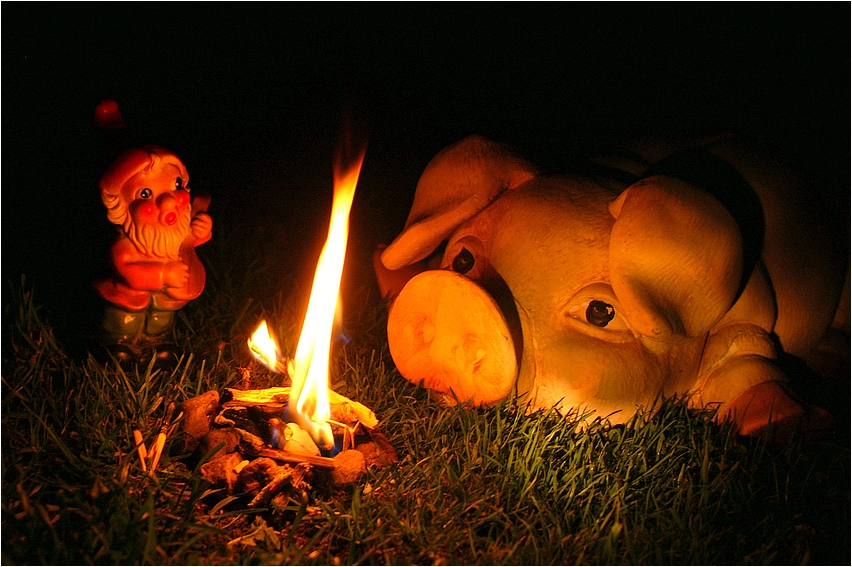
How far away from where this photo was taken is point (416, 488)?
7.64 feet

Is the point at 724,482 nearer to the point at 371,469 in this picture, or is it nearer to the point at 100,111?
the point at 371,469

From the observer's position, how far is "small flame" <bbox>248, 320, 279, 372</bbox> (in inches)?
109

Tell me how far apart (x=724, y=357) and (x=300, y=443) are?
163 centimetres

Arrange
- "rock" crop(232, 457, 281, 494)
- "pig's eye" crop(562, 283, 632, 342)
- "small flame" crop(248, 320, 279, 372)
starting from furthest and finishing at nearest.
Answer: "small flame" crop(248, 320, 279, 372) < "pig's eye" crop(562, 283, 632, 342) < "rock" crop(232, 457, 281, 494)

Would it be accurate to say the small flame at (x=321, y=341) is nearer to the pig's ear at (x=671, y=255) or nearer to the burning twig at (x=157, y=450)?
the burning twig at (x=157, y=450)

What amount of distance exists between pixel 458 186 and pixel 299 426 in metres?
1.17

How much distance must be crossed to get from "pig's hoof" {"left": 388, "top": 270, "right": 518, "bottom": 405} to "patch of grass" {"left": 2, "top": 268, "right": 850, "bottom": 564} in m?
0.11

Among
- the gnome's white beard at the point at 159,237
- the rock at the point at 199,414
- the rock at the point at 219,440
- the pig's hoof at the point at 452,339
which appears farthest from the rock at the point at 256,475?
the gnome's white beard at the point at 159,237

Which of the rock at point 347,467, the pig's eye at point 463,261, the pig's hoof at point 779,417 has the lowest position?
the pig's hoof at point 779,417

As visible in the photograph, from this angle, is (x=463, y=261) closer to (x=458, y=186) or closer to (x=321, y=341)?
(x=458, y=186)

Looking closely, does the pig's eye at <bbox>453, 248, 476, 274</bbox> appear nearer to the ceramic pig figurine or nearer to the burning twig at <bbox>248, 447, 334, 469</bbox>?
the ceramic pig figurine

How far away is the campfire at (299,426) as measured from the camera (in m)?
2.20

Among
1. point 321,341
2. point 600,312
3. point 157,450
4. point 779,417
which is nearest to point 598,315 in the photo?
point 600,312

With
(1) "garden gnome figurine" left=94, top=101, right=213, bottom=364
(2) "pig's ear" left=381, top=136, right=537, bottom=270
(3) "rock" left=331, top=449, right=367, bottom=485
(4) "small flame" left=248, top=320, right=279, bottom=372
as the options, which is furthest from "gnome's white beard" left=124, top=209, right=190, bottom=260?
(3) "rock" left=331, top=449, right=367, bottom=485
